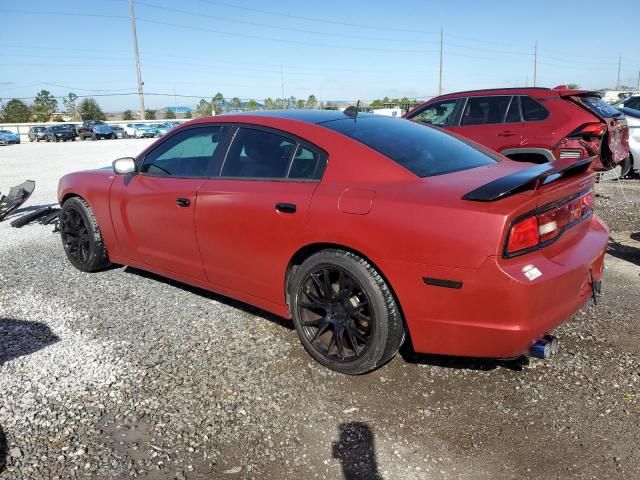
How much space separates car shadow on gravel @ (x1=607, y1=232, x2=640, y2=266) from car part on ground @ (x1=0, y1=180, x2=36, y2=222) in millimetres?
7716

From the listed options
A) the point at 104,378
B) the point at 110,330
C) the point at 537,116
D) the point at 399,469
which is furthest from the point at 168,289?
the point at 537,116

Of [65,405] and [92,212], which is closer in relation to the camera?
[65,405]

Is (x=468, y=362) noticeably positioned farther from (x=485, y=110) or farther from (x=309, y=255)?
(x=485, y=110)

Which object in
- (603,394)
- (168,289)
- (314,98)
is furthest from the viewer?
(314,98)

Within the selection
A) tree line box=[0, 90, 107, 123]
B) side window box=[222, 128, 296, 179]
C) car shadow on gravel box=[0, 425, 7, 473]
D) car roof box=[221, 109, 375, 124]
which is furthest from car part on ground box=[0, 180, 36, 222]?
tree line box=[0, 90, 107, 123]

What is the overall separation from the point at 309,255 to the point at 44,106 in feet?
263

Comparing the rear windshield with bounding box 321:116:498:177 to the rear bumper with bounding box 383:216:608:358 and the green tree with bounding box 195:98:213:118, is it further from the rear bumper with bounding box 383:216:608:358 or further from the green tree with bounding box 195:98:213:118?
the green tree with bounding box 195:98:213:118

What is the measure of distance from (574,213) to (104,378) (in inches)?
115

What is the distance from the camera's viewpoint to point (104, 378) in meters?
3.13

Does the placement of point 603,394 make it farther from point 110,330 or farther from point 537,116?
point 537,116

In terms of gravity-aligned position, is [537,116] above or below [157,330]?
above

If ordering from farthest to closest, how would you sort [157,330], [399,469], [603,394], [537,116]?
1. [537,116]
2. [157,330]
3. [603,394]
4. [399,469]

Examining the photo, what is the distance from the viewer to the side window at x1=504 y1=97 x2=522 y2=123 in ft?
25.1

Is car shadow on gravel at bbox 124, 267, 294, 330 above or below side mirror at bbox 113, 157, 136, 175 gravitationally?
below
